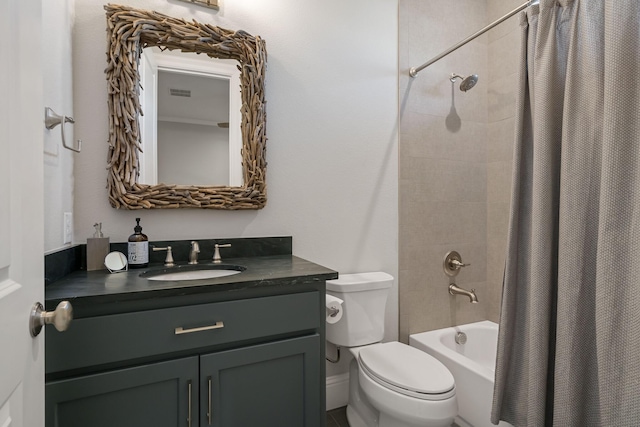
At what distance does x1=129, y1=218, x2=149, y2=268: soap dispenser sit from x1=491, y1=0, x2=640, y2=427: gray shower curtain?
1.44m

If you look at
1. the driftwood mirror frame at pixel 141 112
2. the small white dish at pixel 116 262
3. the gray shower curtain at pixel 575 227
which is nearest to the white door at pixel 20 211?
the small white dish at pixel 116 262

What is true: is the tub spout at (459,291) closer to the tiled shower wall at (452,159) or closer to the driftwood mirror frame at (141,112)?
the tiled shower wall at (452,159)

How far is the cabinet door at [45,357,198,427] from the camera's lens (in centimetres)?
90

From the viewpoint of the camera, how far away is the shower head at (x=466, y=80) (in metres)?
2.02

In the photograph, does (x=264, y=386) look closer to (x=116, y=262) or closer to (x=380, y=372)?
(x=380, y=372)

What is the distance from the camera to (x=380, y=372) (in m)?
1.39

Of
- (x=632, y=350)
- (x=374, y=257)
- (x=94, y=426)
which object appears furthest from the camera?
(x=374, y=257)

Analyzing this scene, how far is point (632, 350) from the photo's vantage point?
0.82 meters

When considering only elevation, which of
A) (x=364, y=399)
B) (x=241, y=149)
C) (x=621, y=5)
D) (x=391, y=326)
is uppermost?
(x=621, y=5)

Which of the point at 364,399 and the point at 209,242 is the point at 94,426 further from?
the point at 364,399

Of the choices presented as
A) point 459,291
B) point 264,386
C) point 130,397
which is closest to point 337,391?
point 264,386

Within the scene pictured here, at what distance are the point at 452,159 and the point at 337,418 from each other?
1727mm

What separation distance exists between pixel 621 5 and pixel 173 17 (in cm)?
167

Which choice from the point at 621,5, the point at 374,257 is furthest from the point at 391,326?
the point at 621,5
